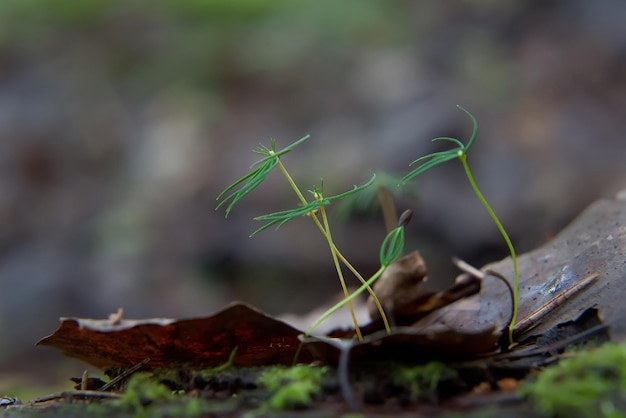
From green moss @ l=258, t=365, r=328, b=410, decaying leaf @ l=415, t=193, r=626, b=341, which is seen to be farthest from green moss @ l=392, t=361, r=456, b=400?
decaying leaf @ l=415, t=193, r=626, b=341

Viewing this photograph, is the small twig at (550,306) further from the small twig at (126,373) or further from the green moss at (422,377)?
the small twig at (126,373)

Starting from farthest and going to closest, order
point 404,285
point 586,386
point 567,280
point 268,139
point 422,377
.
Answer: point 268,139 < point 404,285 < point 567,280 < point 422,377 < point 586,386

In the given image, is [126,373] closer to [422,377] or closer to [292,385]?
[292,385]

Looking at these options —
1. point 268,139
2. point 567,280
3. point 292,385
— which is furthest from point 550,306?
point 268,139

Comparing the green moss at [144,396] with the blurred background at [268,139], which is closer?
the green moss at [144,396]

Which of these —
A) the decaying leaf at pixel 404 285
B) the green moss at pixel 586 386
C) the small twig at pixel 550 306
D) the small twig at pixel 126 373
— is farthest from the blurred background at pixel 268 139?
the green moss at pixel 586 386

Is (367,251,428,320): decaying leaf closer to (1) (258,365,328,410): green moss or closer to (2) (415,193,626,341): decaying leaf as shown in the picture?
(2) (415,193,626,341): decaying leaf
